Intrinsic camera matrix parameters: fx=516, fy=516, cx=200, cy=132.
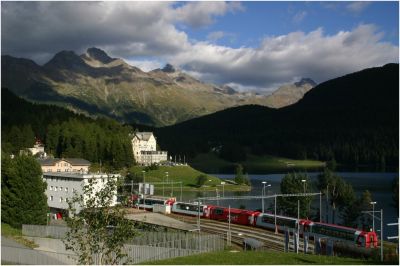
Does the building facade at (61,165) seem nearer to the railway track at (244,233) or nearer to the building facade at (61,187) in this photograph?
the building facade at (61,187)

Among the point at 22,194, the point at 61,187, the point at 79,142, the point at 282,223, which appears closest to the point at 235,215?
the point at 282,223

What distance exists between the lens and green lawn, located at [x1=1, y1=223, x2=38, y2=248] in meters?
51.5

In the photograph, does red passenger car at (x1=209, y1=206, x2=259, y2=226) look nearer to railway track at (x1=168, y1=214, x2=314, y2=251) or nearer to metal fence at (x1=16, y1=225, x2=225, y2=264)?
railway track at (x1=168, y1=214, x2=314, y2=251)

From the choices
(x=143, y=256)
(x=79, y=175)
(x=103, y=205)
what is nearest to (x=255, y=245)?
(x=143, y=256)

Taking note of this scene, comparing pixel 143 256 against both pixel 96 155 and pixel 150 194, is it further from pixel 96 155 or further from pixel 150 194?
pixel 96 155

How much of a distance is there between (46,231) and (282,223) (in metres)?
29.2

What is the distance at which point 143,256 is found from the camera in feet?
138

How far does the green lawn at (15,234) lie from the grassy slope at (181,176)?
88.9m

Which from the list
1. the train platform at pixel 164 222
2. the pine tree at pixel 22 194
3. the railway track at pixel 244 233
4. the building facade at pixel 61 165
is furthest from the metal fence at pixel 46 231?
the building facade at pixel 61 165

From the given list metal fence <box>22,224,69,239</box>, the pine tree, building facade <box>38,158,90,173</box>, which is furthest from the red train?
building facade <box>38,158,90,173</box>

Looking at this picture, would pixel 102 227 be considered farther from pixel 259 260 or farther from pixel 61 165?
pixel 61 165

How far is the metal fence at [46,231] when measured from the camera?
53244mm

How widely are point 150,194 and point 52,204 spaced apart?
21.6 m

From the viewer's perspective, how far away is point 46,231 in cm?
5491
